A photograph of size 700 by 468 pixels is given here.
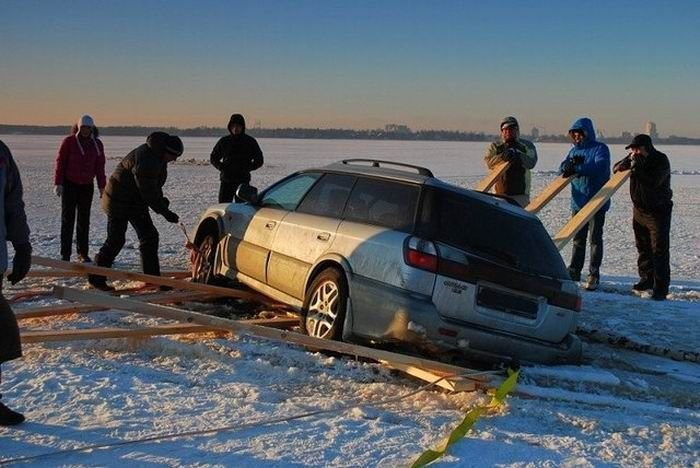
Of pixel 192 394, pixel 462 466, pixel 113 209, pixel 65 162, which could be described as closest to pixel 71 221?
pixel 65 162

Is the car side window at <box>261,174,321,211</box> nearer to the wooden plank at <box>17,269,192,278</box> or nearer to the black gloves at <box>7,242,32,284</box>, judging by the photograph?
the wooden plank at <box>17,269,192,278</box>

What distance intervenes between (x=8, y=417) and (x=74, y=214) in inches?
237

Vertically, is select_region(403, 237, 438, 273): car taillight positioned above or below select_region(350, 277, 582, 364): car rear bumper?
above

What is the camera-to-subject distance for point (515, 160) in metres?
8.49

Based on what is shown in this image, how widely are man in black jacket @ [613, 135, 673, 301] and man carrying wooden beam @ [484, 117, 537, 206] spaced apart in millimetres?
1085

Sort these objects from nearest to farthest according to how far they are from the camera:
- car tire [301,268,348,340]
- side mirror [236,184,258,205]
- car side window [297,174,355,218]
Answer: car tire [301,268,348,340], car side window [297,174,355,218], side mirror [236,184,258,205]

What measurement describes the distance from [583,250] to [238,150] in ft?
15.7

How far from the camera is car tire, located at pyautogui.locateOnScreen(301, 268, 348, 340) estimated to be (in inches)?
212

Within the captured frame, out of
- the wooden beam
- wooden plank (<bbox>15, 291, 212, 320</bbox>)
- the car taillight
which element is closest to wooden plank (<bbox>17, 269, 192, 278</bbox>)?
wooden plank (<bbox>15, 291, 212, 320</bbox>)

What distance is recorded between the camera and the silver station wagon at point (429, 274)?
198 inches

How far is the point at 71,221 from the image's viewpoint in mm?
9430

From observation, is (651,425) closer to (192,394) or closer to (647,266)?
(192,394)

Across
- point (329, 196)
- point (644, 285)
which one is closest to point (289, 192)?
point (329, 196)

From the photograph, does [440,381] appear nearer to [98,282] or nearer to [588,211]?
[588,211]
